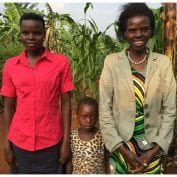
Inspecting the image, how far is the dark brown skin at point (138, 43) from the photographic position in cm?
176

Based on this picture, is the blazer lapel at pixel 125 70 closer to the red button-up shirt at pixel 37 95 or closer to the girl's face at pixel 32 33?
the red button-up shirt at pixel 37 95

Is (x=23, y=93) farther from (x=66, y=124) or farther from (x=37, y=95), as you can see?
(x=66, y=124)

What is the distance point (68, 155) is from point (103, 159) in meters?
0.21

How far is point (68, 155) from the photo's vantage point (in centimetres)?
200

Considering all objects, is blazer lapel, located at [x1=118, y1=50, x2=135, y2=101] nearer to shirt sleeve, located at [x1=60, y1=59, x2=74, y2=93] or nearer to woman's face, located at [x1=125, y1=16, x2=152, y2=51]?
woman's face, located at [x1=125, y1=16, x2=152, y2=51]

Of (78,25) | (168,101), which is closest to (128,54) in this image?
(168,101)

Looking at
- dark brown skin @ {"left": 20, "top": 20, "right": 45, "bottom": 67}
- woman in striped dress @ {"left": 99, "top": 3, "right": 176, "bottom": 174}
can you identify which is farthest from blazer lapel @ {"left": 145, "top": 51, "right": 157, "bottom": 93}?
dark brown skin @ {"left": 20, "top": 20, "right": 45, "bottom": 67}

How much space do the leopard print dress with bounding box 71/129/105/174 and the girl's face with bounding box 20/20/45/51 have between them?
59 cm

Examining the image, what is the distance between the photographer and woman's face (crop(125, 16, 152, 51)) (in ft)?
5.77

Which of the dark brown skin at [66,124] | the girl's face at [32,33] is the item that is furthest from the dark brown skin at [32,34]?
the dark brown skin at [66,124]

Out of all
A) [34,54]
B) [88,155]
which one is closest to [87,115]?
[88,155]

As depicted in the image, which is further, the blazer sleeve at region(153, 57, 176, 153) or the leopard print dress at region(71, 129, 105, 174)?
the leopard print dress at region(71, 129, 105, 174)

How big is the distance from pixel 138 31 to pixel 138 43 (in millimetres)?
59

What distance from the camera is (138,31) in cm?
176
